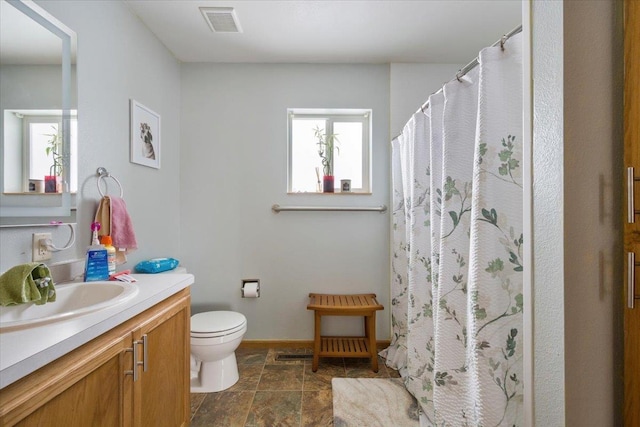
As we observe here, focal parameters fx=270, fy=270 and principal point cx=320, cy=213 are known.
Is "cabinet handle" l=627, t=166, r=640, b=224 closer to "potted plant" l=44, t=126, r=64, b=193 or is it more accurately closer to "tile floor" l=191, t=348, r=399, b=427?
"tile floor" l=191, t=348, r=399, b=427

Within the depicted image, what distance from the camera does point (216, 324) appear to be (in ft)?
5.53

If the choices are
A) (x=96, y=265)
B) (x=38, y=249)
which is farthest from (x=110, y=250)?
(x=38, y=249)

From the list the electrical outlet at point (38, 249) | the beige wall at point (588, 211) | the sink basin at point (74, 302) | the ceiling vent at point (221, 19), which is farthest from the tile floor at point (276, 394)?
the ceiling vent at point (221, 19)

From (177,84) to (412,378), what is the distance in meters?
2.67

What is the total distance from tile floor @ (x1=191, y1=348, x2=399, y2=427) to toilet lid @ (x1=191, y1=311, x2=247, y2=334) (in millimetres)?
410

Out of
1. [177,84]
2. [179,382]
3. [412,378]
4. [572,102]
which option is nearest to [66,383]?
[179,382]

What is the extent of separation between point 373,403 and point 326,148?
6.02 feet

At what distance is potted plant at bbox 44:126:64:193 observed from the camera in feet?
3.73

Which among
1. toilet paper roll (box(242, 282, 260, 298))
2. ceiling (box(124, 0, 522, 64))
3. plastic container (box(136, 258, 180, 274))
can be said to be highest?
ceiling (box(124, 0, 522, 64))

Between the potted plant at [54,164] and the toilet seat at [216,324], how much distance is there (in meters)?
1.00

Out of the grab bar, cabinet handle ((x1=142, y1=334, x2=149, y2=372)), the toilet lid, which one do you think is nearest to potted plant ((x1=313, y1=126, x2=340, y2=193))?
the grab bar

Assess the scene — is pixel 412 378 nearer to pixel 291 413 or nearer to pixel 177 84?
pixel 291 413

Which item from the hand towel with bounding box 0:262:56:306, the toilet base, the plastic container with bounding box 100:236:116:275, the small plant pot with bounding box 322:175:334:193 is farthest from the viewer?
the small plant pot with bounding box 322:175:334:193

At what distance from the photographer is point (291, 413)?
151cm
